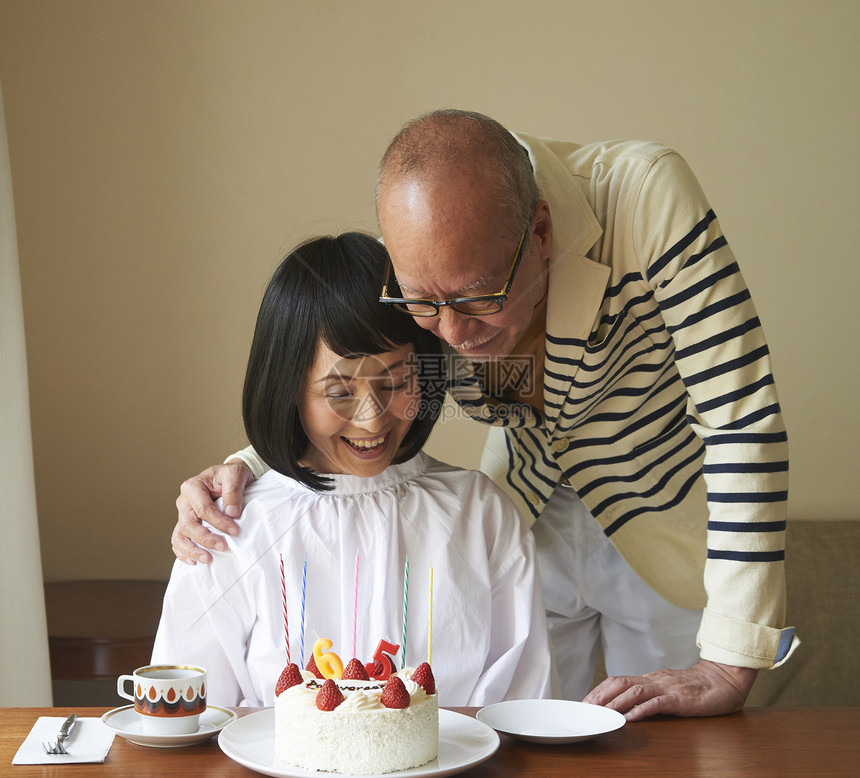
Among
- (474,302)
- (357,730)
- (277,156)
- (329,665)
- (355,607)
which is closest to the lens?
(357,730)

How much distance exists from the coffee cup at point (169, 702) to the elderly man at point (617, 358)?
14.1 inches

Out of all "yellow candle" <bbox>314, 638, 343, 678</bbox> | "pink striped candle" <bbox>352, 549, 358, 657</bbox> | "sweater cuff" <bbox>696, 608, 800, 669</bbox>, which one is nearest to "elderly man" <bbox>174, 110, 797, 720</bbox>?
"sweater cuff" <bbox>696, 608, 800, 669</bbox>

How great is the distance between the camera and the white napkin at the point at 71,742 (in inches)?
35.4

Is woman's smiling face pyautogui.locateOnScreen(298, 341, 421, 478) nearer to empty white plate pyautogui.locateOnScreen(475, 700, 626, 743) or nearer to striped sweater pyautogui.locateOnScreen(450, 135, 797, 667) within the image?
striped sweater pyautogui.locateOnScreen(450, 135, 797, 667)

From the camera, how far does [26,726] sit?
3.28 ft

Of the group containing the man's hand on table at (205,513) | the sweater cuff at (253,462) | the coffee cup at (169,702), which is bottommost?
the coffee cup at (169,702)

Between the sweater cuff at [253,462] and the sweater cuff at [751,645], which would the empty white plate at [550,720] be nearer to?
the sweater cuff at [751,645]

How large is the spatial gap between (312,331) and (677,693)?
0.66 meters

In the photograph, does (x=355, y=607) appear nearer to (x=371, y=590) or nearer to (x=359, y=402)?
(x=371, y=590)

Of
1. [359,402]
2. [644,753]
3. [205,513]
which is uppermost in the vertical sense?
[359,402]

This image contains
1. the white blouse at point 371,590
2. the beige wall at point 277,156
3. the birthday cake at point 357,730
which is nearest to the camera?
the birthday cake at point 357,730

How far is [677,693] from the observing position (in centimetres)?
107

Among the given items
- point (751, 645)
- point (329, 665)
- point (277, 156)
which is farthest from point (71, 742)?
point (277, 156)

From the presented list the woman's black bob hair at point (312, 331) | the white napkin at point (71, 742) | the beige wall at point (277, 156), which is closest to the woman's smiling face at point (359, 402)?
the woman's black bob hair at point (312, 331)
